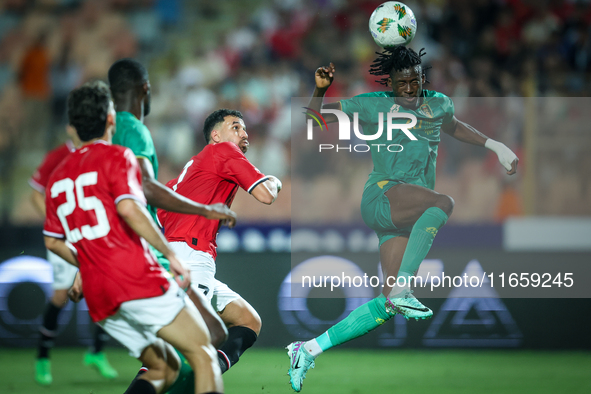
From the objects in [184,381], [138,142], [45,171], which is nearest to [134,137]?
[138,142]

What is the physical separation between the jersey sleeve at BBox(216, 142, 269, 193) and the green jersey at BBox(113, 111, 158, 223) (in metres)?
0.63

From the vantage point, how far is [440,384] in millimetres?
5234

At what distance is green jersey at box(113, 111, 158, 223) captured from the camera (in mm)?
3428

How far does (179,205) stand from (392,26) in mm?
2384

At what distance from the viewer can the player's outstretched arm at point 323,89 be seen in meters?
4.55

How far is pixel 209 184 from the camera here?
4.23 m

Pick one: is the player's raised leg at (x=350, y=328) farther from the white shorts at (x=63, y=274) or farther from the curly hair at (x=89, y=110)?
the curly hair at (x=89, y=110)

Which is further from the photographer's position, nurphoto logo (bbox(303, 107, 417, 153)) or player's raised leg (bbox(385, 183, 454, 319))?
nurphoto logo (bbox(303, 107, 417, 153))

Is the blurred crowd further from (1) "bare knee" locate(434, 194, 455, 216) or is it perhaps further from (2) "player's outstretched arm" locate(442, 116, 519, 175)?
(1) "bare knee" locate(434, 194, 455, 216)

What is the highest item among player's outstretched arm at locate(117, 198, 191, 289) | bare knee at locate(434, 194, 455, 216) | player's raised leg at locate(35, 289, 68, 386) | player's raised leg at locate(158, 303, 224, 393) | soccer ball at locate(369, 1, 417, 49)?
soccer ball at locate(369, 1, 417, 49)

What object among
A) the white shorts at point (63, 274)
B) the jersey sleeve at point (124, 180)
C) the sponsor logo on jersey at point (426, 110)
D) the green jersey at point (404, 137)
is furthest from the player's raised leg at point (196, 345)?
the white shorts at point (63, 274)

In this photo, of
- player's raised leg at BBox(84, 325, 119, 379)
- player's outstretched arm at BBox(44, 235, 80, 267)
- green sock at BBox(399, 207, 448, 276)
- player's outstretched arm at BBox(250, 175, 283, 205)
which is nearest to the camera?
player's outstretched arm at BBox(44, 235, 80, 267)

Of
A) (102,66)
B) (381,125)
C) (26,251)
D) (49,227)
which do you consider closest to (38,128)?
(102,66)

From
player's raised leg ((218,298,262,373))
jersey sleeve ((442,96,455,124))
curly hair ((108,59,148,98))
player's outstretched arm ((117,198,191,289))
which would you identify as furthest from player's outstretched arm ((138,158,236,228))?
jersey sleeve ((442,96,455,124))
